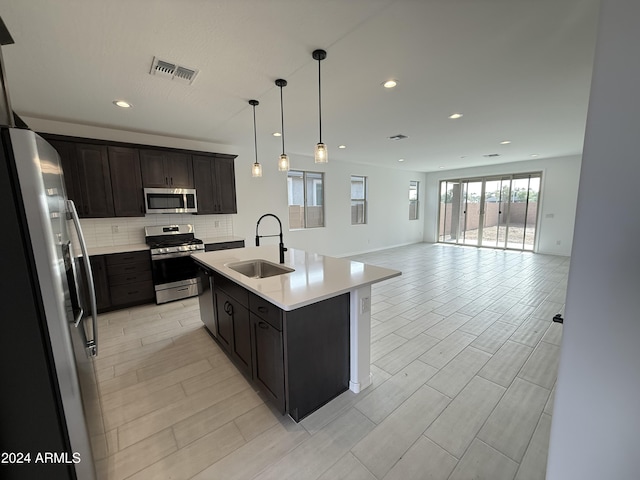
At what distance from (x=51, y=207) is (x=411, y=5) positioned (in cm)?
221

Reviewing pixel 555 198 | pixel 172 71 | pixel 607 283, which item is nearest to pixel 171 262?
pixel 172 71

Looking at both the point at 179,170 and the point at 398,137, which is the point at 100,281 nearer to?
the point at 179,170

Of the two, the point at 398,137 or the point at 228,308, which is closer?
the point at 228,308

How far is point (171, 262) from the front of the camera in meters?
3.99

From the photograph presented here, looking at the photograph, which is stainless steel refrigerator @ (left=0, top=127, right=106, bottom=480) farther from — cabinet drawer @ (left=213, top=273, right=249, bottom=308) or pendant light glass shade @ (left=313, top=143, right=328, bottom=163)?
pendant light glass shade @ (left=313, top=143, right=328, bottom=163)

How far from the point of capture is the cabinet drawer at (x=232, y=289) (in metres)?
2.04

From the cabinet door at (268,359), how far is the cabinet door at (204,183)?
3222 mm

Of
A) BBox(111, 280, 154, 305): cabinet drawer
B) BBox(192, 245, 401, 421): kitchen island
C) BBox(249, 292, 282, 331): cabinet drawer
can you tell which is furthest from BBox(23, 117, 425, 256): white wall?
BBox(249, 292, 282, 331): cabinet drawer

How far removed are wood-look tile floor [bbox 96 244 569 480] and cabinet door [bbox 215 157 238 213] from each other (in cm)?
215

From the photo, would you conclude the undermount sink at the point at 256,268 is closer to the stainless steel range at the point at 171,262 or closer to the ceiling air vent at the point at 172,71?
the stainless steel range at the point at 171,262

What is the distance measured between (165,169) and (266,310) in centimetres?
357

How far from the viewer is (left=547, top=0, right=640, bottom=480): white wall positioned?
2.19 ft

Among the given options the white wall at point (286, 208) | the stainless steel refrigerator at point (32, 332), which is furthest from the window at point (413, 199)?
the stainless steel refrigerator at point (32, 332)

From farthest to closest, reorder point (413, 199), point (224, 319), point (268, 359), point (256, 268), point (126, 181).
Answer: point (413, 199), point (126, 181), point (256, 268), point (224, 319), point (268, 359)
